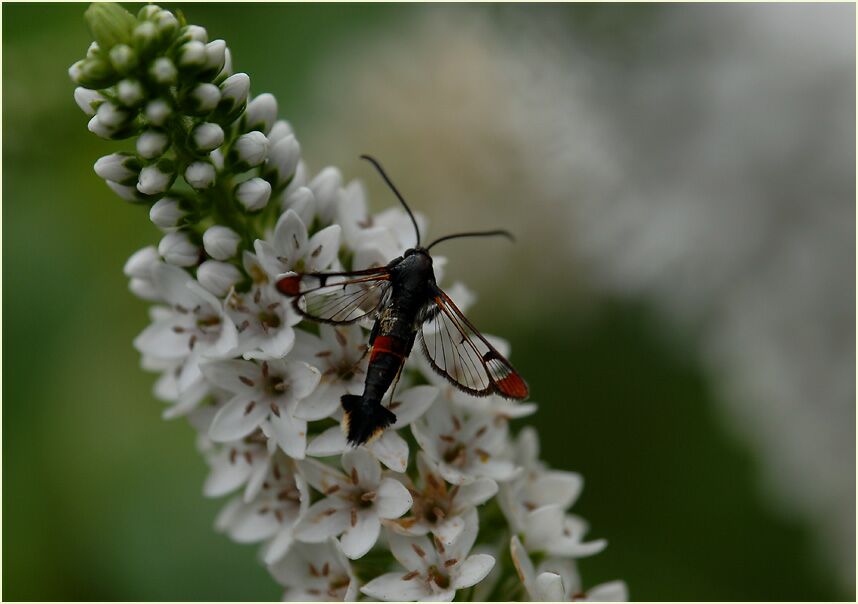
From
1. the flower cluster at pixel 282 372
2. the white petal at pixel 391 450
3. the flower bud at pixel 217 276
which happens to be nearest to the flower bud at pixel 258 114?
the flower cluster at pixel 282 372

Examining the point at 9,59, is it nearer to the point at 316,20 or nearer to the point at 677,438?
the point at 316,20

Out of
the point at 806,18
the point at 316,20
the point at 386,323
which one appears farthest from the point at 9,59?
the point at 806,18

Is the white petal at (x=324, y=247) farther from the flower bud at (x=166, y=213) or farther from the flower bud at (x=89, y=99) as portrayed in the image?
the flower bud at (x=89, y=99)

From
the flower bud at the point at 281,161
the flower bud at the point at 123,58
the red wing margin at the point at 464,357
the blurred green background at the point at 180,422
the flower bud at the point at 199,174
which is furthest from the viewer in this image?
the blurred green background at the point at 180,422

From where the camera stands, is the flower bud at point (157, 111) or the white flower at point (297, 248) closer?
the flower bud at point (157, 111)

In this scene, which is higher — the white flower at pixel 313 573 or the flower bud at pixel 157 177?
the flower bud at pixel 157 177

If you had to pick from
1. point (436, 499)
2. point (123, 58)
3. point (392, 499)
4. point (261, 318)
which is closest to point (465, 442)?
point (436, 499)

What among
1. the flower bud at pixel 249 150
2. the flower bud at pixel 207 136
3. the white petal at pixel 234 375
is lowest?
Answer: the white petal at pixel 234 375
